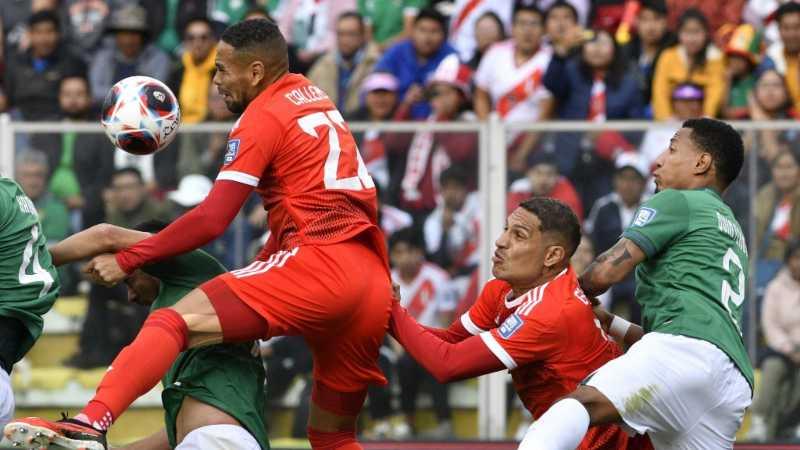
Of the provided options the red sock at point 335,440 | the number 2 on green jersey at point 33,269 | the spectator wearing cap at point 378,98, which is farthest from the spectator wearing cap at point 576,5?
the number 2 on green jersey at point 33,269

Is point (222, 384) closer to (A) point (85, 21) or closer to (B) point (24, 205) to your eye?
(B) point (24, 205)

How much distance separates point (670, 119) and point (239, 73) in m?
6.08

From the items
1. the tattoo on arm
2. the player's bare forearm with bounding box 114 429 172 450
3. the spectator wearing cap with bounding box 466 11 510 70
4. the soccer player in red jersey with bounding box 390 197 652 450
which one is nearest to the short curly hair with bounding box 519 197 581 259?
the soccer player in red jersey with bounding box 390 197 652 450

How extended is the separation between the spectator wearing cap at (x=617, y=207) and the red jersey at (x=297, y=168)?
176 inches

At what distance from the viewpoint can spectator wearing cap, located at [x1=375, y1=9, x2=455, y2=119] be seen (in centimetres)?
1403

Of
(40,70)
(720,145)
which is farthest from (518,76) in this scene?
(720,145)

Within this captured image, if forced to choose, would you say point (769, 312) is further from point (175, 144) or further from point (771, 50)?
point (175, 144)

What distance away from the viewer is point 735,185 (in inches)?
479

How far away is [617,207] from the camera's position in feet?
39.4

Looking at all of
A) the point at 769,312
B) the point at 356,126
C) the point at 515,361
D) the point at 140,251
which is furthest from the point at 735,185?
the point at 140,251

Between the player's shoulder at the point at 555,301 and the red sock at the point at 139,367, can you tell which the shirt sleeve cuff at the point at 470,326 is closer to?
the player's shoulder at the point at 555,301

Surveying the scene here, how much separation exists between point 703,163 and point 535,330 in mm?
1176

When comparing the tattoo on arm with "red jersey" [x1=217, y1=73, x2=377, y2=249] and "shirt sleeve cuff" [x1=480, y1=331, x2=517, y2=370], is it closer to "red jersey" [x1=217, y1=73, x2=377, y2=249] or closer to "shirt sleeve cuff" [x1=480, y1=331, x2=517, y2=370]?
A: "shirt sleeve cuff" [x1=480, y1=331, x2=517, y2=370]

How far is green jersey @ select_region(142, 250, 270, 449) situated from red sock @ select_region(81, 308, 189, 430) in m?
0.55
